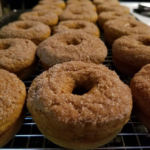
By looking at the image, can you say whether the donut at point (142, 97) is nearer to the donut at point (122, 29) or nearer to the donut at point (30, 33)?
the donut at point (122, 29)

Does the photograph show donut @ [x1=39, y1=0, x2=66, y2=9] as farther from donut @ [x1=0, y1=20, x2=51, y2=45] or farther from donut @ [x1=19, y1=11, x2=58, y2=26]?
donut @ [x1=0, y1=20, x2=51, y2=45]

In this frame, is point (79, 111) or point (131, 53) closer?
point (79, 111)

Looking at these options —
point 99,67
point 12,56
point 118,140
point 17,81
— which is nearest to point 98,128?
point 118,140

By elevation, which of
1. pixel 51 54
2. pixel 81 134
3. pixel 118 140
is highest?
pixel 51 54

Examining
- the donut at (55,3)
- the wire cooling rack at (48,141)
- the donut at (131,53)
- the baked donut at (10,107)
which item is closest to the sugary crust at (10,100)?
Answer: the baked donut at (10,107)

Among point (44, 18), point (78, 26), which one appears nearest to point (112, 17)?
point (78, 26)

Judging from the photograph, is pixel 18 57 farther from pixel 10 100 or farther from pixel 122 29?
pixel 122 29

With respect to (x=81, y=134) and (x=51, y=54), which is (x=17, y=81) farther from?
(x=81, y=134)
